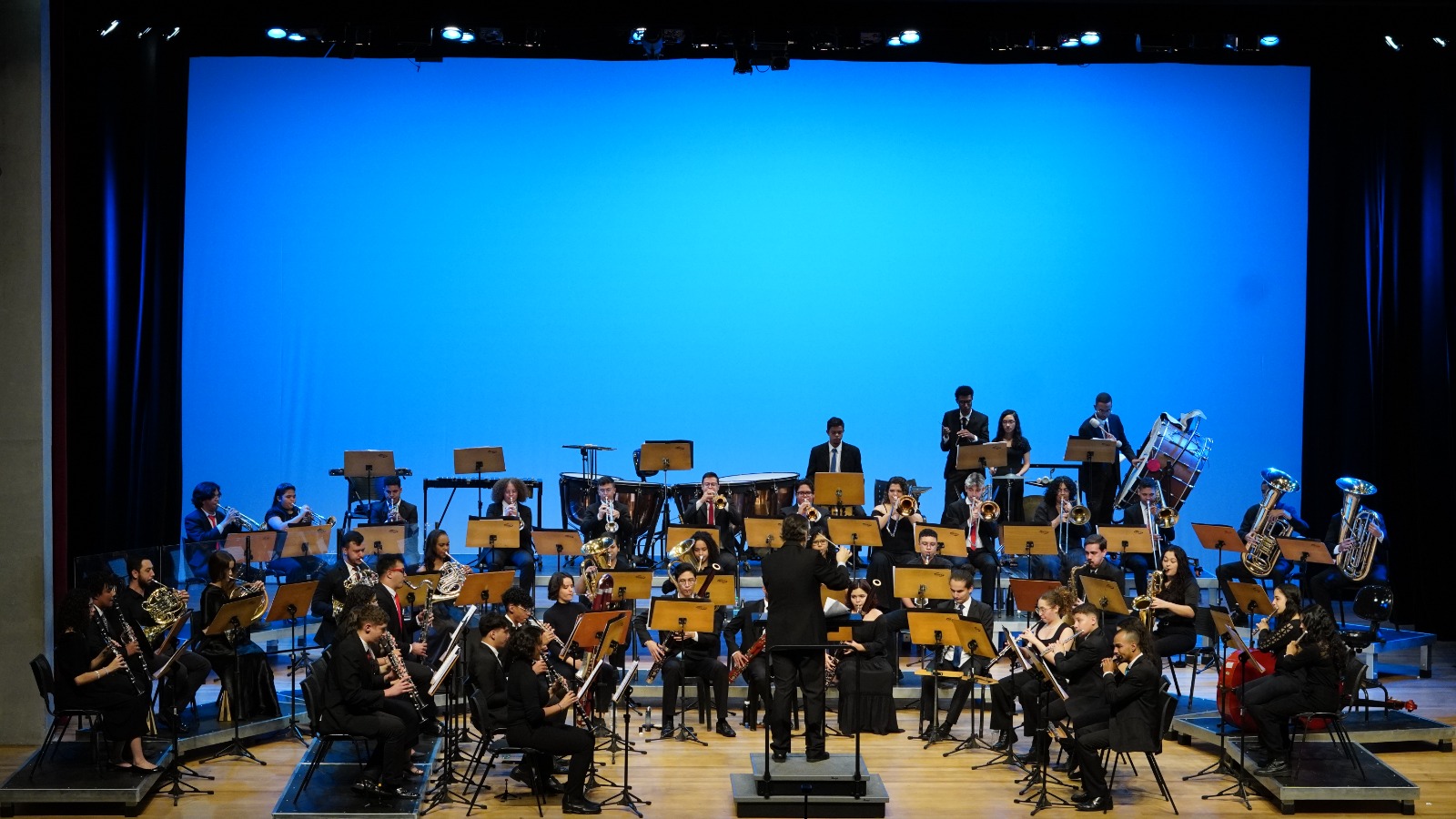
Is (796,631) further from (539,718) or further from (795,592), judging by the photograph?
(539,718)

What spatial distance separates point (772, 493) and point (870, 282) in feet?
10.1

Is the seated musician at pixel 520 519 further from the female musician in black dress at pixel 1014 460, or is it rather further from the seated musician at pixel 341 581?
the female musician in black dress at pixel 1014 460

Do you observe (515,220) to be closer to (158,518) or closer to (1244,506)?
(158,518)

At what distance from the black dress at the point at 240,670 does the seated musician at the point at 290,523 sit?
182 centimetres

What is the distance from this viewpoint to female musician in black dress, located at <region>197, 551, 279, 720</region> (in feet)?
32.9

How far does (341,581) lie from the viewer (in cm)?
1083

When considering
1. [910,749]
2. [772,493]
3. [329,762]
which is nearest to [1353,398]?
[772,493]

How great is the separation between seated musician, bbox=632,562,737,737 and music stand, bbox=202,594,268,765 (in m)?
2.92

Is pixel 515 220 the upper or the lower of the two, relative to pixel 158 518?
upper

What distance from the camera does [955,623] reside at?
9.65 metres

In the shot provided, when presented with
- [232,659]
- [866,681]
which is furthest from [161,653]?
[866,681]

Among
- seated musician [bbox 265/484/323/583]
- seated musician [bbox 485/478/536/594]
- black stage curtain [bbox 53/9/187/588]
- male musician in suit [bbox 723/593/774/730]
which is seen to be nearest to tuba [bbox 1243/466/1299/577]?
male musician in suit [bbox 723/593/774/730]

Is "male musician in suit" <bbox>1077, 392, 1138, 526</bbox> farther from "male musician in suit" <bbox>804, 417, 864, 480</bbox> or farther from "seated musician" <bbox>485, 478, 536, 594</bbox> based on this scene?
"seated musician" <bbox>485, 478, 536, 594</bbox>

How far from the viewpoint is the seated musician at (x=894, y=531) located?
1257 cm
